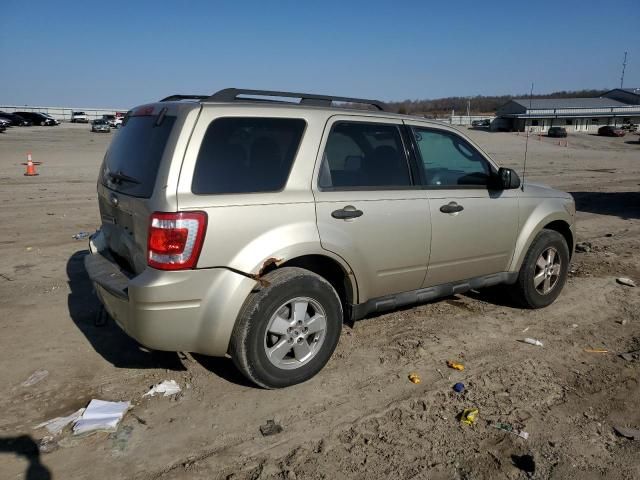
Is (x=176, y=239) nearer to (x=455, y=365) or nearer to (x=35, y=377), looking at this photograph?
(x=35, y=377)

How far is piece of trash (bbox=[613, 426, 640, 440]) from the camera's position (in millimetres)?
3240

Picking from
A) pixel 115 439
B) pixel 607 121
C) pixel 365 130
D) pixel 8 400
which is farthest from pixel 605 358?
pixel 607 121

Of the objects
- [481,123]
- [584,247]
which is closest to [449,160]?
[584,247]

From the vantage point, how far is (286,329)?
3.64 metres

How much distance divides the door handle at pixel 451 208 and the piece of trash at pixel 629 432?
1951mm

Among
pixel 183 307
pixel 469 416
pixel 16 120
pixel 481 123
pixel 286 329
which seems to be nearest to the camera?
pixel 183 307

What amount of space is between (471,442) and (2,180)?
15820mm

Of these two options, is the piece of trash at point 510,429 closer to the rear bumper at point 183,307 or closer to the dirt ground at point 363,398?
the dirt ground at point 363,398

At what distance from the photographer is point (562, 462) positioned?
9.76 ft

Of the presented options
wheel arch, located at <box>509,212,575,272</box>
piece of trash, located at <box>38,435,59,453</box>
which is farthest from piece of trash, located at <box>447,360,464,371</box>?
piece of trash, located at <box>38,435,59,453</box>

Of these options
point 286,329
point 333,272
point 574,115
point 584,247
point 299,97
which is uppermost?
point 299,97

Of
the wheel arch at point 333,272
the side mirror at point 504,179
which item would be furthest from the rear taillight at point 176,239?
the side mirror at point 504,179

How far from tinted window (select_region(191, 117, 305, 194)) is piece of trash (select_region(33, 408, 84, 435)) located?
162 centimetres

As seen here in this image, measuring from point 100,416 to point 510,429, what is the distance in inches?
101
